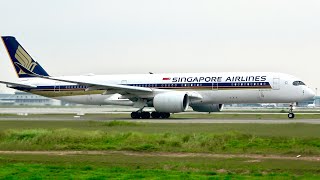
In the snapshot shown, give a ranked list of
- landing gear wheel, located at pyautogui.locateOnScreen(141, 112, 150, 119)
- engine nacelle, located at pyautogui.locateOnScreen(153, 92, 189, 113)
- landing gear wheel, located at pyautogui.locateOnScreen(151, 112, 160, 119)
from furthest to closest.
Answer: landing gear wheel, located at pyautogui.locateOnScreen(151, 112, 160, 119), landing gear wheel, located at pyautogui.locateOnScreen(141, 112, 150, 119), engine nacelle, located at pyautogui.locateOnScreen(153, 92, 189, 113)

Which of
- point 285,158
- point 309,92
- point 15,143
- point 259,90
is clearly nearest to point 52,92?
point 259,90

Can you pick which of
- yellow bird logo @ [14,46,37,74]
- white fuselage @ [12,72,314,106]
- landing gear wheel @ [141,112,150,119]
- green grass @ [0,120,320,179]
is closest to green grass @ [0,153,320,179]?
Result: green grass @ [0,120,320,179]

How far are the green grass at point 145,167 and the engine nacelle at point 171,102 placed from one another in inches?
1068

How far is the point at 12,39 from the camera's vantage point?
194 ft

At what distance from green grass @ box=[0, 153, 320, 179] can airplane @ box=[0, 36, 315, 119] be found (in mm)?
28326

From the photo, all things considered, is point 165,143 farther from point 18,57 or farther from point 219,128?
point 18,57

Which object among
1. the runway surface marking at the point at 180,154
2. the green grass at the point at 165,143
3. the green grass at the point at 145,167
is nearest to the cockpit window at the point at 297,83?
the green grass at the point at 165,143

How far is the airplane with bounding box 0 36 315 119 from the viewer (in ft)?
159

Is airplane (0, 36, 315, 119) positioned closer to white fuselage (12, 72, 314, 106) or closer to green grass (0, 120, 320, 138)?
white fuselage (12, 72, 314, 106)

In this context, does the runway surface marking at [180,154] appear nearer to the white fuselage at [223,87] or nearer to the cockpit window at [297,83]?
the white fuselage at [223,87]

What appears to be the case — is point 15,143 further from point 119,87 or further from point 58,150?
point 119,87

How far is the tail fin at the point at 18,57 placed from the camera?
5878 centimetres

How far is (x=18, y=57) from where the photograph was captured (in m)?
58.8

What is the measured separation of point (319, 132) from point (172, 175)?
14.8 m
